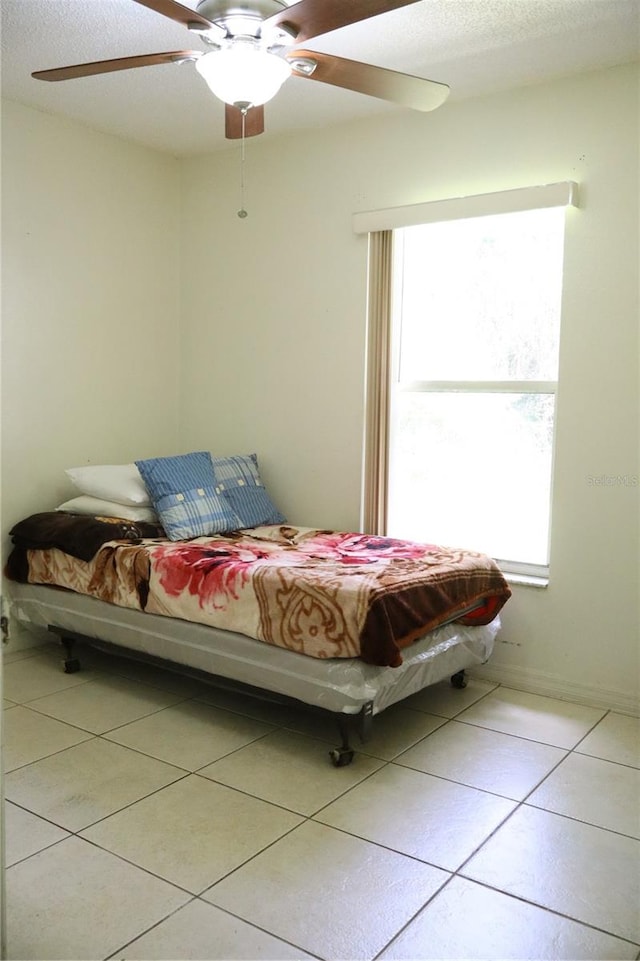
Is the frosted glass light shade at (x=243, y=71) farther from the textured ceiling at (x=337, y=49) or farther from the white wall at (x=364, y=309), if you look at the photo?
the white wall at (x=364, y=309)

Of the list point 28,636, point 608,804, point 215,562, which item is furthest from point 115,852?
point 28,636

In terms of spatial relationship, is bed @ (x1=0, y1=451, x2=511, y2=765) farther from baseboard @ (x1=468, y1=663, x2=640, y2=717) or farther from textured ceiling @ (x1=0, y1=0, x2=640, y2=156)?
textured ceiling @ (x1=0, y1=0, x2=640, y2=156)

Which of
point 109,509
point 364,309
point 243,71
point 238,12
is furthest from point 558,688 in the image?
point 238,12

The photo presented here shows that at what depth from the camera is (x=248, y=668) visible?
3.04 m

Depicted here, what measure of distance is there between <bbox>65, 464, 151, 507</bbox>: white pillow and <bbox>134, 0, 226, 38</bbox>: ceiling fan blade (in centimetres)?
214

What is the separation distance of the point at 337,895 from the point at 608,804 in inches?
39.8

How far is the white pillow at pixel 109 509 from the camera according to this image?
3861mm

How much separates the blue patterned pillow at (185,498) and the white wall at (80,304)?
65 cm

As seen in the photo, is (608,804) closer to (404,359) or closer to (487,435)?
(487,435)

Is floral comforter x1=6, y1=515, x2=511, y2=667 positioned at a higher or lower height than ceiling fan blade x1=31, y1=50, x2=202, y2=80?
lower

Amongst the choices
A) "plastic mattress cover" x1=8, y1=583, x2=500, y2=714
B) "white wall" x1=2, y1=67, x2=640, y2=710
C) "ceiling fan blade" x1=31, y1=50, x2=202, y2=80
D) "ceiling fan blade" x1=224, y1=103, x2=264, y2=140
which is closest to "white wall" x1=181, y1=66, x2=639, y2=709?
"white wall" x1=2, y1=67, x2=640, y2=710

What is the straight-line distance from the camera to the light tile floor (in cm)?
198

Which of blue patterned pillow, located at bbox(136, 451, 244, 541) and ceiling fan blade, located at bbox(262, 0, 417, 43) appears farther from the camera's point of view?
blue patterned pillow, located at bbox(136, 451, 244, 541)

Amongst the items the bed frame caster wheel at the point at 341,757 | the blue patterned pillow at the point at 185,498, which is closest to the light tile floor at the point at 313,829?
the bed frame caster wheel at the point at 341,757
